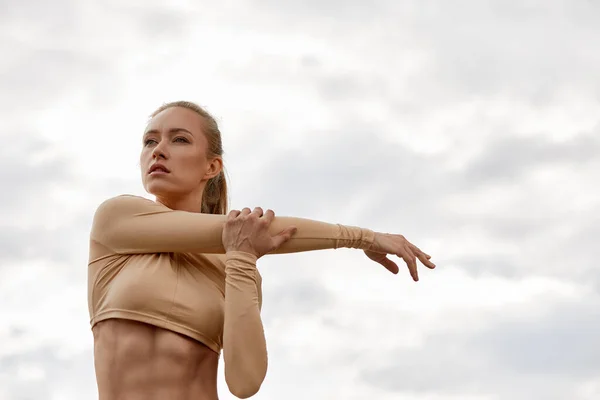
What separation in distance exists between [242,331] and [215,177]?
1586mm

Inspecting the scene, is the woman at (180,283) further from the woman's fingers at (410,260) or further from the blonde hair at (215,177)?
the blonde hair at (215,177)

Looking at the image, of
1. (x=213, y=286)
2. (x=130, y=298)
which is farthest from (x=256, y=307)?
(x=130, y=298)

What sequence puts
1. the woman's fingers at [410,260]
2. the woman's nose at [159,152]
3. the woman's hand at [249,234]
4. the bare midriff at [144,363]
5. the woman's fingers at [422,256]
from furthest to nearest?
1. the woman's nose at [159,152]
2. the woman's fingers at [422,256]
3. the woman's fingers at [410,260]
4. the woman's hand at [249,234]
5. the bare midriff at [144,363]

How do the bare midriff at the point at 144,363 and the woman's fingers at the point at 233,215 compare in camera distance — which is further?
the woman's fingers at the point at 233,215

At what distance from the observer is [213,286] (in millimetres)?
5629

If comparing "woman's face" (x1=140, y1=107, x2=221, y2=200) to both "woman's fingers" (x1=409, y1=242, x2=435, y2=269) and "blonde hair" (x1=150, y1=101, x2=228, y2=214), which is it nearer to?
"blonde hair" (x1=150, y1=101, x2=228, y2=214)

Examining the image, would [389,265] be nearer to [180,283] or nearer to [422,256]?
[422,256]

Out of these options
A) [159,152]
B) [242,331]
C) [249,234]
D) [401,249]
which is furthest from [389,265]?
[159,152]

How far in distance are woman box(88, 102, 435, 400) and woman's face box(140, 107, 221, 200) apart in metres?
0.01

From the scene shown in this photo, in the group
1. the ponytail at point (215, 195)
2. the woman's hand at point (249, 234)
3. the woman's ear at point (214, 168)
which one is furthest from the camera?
the ponytail at point (215, 195)

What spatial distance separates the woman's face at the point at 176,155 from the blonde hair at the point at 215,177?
0.06 m

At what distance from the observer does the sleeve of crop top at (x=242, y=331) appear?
206 inches

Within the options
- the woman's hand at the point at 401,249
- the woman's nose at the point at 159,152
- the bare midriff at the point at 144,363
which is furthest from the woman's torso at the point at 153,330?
the woman's hand at the point at 401,249

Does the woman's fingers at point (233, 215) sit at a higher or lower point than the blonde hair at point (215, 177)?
lower
